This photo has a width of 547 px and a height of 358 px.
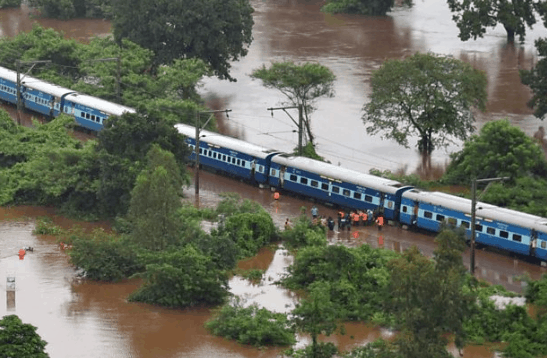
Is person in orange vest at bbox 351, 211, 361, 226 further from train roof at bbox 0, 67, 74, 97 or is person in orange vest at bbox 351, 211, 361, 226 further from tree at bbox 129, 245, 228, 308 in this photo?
train roof at bbox 0, 67, 74, 97

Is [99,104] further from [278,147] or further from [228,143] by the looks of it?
[228,143]

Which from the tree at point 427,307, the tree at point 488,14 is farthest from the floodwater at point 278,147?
the tree at point 427,307

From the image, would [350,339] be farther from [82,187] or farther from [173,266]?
[82,187]

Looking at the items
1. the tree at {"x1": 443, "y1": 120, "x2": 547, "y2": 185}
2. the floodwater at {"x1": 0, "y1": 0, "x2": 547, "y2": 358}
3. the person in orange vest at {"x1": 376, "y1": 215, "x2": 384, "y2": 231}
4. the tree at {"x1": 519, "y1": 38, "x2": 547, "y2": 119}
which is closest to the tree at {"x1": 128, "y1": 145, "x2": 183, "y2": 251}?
the floodwater at {"x1": 0, "y1": 0, "x2": 547, "y2": 358}

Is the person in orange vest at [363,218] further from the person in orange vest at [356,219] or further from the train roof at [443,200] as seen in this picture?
the train roof at [443,200]

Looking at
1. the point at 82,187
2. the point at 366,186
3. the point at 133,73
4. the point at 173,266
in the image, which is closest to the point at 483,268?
the point at 366,186
